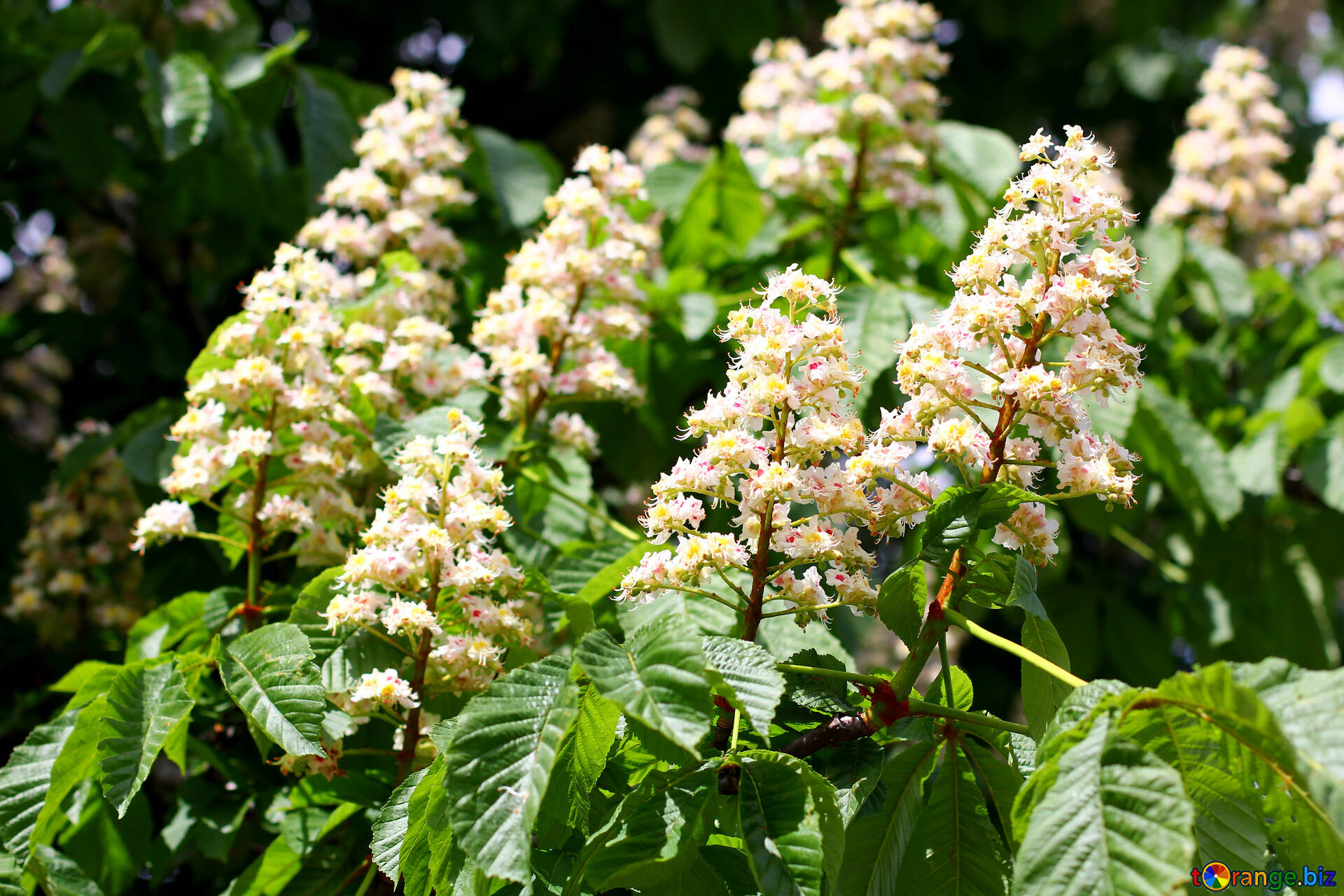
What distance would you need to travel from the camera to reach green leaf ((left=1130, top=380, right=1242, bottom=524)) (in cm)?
258

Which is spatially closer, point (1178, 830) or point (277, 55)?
point (1178, 830)

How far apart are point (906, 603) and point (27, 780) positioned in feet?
4.56

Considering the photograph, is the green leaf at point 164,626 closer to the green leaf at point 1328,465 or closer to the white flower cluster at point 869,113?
the white flower cluster at point 869,113

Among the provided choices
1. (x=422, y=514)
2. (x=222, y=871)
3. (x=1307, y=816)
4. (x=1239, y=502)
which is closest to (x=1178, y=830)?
(x=1307, y=816)

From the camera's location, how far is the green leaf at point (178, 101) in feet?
8.50

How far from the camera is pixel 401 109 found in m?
2.43

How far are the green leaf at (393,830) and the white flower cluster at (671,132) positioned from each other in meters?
3.01

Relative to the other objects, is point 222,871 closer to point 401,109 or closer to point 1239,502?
point 401,109

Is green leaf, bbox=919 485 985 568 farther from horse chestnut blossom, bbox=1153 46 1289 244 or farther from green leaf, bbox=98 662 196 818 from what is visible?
horse chestnut blossom, bbox=1153 46 1289 244

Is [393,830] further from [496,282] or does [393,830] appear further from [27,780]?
[496,282]

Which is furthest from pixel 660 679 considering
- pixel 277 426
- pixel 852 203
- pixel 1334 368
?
pixel 1334 368

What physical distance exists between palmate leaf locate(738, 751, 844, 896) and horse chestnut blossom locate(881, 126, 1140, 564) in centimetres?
36

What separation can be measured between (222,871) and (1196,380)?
127 inches

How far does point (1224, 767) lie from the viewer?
42.6 inches
